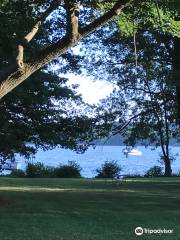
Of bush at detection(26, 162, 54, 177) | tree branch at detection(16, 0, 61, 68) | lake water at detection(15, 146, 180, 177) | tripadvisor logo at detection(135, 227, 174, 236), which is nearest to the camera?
tree branch at detection(16, 0, 61, 68)

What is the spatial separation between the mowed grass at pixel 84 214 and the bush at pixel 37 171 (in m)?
15.2

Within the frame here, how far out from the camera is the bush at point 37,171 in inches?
1405

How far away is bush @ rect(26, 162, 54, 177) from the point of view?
35688mm

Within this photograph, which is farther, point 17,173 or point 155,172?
point 155,172

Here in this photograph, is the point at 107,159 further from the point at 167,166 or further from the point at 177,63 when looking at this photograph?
the point at 177,63

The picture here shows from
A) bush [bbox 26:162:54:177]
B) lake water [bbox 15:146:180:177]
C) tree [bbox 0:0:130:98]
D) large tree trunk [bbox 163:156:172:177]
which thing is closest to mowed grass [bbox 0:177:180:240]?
tree [bbox 0:0:130:98]

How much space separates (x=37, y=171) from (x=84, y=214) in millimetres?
22397

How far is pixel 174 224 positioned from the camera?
12.2m

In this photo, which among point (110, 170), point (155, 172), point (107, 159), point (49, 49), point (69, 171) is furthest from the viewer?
point (107, 159)

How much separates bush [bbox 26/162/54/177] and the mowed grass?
1515cm

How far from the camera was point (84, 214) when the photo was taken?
45.6 feet

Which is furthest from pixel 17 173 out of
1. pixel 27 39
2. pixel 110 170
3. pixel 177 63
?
pixel 27 39

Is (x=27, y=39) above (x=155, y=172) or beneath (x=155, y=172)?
above

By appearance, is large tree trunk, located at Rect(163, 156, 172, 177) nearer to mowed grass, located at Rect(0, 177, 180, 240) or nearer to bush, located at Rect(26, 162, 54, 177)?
bush, located at Rect(26, 162, 54, 177)
